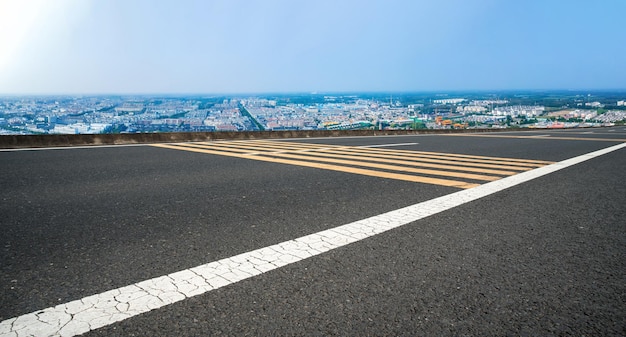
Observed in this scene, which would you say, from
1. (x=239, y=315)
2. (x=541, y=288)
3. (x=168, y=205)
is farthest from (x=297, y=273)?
(x=168, y=205)

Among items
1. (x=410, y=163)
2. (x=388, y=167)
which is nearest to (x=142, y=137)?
(x=388, y=167)

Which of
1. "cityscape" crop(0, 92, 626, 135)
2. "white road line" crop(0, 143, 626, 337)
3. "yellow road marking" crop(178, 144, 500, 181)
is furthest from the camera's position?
"cityscape" crop(0, 92, 626, 135)

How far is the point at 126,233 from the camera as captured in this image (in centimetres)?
344

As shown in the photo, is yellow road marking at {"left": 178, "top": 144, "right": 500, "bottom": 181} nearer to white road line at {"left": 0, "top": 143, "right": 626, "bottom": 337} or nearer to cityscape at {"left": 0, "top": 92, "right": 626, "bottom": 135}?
white road line at {"left": 0, "top": 143, "right": 626, "bottom": 337}

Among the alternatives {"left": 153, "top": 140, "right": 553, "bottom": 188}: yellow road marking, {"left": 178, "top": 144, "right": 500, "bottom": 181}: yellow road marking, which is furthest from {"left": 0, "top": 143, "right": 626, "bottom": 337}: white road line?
{"left": 178, "top": 144, "right": 500, "bottom": 181}: yellow road marking

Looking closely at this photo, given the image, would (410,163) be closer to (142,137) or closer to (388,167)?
(388,167)

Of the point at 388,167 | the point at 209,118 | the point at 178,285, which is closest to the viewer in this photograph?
the point at 178,285

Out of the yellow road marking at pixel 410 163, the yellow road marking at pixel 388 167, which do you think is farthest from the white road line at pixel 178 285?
the yellow road marking at pixel 388 167

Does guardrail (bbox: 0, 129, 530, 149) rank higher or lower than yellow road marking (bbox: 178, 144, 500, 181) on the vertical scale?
higher

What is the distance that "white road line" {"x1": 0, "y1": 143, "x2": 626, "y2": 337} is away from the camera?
1.94 meters

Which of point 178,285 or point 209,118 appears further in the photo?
point 209,118

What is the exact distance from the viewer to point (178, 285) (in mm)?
2396

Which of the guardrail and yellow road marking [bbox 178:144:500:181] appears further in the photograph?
the guardrail

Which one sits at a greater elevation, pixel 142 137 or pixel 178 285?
pixel 142 137
